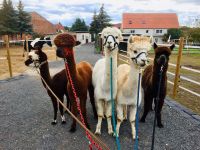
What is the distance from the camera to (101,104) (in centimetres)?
395

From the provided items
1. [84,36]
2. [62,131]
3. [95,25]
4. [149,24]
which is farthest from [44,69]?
[149,24]

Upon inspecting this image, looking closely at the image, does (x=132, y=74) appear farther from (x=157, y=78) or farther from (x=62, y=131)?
(x=62, y=131)

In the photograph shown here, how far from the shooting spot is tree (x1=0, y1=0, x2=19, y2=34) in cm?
3141

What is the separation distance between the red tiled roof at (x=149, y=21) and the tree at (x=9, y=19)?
89.7 ft

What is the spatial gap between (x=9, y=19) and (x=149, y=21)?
113ft

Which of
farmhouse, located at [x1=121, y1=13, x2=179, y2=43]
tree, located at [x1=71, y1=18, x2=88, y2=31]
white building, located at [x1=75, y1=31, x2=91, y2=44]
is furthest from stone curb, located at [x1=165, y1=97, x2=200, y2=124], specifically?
tree, located at [x1=71, y1=18, x2=88, y2=31]

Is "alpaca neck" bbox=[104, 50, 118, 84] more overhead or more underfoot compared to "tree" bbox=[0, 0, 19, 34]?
more underfoot

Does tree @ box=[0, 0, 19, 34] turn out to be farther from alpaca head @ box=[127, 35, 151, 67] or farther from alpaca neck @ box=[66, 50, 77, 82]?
alpaca head @ box=[127, 35, 151, 67]

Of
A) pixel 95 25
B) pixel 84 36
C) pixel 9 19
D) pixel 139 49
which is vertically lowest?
pixel 139 49

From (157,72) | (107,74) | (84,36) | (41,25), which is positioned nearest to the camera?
(107,74)

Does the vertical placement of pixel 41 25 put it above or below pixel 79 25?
below

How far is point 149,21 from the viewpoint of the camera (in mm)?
52781

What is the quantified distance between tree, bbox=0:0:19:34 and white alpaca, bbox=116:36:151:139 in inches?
1238

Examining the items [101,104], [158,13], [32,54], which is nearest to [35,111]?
[32,54]
